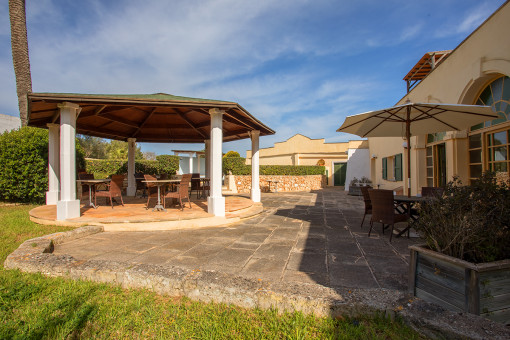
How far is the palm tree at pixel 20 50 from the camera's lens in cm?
876

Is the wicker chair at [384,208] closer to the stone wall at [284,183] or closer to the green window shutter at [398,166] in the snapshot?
the green window shutter at [398,166]

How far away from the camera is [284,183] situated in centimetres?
1648

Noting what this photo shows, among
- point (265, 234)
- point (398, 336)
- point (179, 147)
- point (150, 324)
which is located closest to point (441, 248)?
point (398, 336)

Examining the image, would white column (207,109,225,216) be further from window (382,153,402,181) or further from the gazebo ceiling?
window (382,153,402,181)

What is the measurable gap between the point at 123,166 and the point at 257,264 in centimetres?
1219

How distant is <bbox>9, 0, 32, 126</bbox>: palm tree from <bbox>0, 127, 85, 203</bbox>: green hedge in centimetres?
192

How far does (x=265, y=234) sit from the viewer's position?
15.7ft

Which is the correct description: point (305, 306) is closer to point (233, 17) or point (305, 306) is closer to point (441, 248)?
point (441, 248)

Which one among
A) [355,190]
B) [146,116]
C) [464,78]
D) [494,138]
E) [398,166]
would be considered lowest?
[355,190]

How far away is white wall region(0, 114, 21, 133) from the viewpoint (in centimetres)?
1589

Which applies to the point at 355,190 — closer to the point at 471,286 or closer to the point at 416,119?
the point at 416,119

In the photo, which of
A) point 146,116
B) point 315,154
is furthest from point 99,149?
point 146,116

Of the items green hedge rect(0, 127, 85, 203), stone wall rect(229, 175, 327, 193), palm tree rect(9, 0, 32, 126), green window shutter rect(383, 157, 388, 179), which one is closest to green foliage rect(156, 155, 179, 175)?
stone wall rect(229, 175, 327, 193)

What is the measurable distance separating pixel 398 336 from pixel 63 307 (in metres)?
2.63
